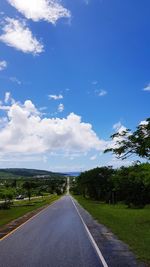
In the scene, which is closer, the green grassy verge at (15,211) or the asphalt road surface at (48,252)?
the asphalt road surface at (48,252)

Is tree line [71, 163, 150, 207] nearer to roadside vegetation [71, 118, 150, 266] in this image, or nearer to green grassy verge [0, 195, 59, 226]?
roadside vegetation [71, 118, 150, 266]

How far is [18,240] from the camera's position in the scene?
1950cm

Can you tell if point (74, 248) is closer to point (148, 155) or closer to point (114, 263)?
point (114, 263)

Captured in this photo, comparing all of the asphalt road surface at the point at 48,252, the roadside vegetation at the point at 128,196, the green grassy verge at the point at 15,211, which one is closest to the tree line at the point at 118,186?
the roadside vegetation at the point at 128,196

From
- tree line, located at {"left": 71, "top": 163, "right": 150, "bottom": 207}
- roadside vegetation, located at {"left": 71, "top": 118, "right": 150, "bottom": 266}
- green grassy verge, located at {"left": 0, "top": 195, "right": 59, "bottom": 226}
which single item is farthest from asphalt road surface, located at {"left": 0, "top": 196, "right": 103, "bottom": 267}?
green grassy verge, located at {"left": 0, "top": 195, "right": 59, "bottom": 226}

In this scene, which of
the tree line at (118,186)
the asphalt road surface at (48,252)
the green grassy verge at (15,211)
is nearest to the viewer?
the asphalt road surface at (48,252)

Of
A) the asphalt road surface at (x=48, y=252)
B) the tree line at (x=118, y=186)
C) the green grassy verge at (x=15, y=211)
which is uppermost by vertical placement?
the tree line at (x=118, y=186)

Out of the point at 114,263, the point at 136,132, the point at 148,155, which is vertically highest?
the point at 136,132

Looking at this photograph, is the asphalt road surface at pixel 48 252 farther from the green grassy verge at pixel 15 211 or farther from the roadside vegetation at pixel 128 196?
the green grassy verge at pixel 15 211

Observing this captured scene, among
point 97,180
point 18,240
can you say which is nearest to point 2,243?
point 18,240

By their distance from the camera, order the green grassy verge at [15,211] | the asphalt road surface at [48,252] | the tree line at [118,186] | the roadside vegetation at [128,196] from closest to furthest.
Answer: the asphalt road surface at [48,252] < the roadside vegetation at [128,196] < the green grassy verge at [15,211] < the tree line at [118,186]

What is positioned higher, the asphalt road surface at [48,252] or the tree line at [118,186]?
the tree line at [118,186]

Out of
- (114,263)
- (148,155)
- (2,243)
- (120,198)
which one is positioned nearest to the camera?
(114,263)

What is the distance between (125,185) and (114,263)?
189 ft
